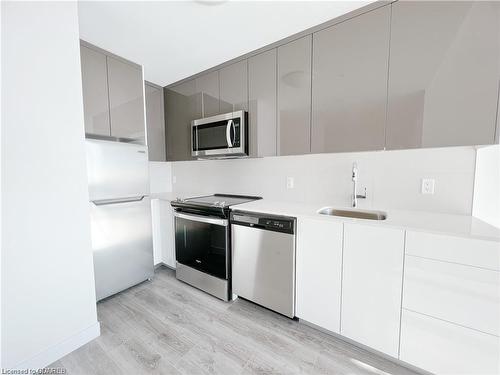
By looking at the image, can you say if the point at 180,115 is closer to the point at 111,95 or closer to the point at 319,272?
the point at 111,95

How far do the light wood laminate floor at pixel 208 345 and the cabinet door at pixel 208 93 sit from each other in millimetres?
1966

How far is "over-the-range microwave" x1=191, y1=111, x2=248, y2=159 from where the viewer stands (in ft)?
6.56

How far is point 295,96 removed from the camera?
5.81 ft

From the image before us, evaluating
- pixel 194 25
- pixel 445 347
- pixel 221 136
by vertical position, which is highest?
pixel 194 25

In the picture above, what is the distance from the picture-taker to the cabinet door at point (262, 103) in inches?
73.9

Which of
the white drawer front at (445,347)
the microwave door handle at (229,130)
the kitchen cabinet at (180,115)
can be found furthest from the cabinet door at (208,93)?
the white drawer front at (445,347)

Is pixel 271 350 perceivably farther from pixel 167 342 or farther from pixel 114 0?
pixel 114 0

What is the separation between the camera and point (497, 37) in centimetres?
110

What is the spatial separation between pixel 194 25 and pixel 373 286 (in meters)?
2.26

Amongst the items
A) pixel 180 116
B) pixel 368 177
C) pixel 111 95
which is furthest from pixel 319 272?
pixel 111 95

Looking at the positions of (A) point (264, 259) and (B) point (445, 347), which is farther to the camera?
(A) point (264, 259)

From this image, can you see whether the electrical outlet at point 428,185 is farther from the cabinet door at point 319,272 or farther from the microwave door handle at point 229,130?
the microwave door handle at point 229,130

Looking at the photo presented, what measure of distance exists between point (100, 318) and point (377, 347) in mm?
2157

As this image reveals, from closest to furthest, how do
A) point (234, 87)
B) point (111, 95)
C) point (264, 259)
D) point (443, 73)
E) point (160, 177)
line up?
point (443, 73) < point (264, 259) < point (111, 95) < point (234, 87) < point (160, 177)
